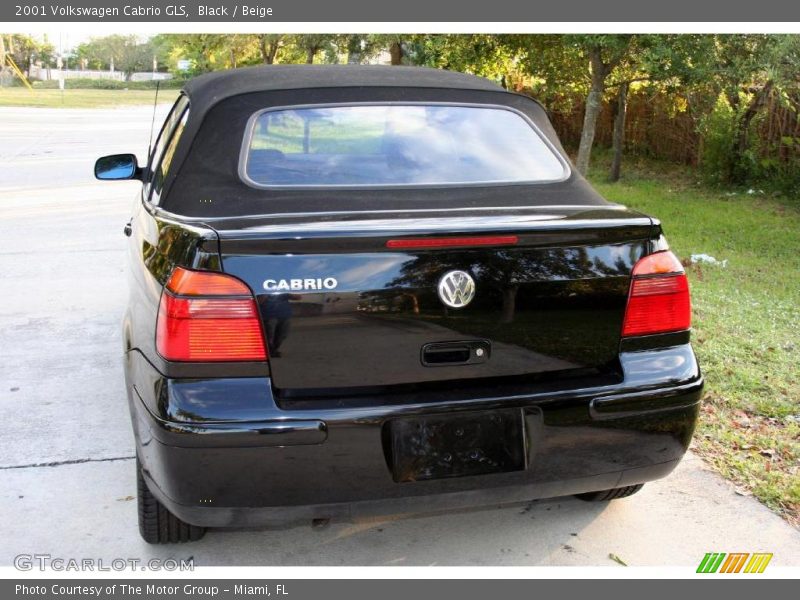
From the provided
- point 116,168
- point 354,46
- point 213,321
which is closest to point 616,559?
point 213,321

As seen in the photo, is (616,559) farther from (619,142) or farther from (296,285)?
(619,142)

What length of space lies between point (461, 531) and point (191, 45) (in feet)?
144

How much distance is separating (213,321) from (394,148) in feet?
3.92

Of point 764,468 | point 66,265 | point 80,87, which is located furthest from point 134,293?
point 80,87

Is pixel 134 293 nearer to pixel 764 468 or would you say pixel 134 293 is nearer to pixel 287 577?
pixel 287 577

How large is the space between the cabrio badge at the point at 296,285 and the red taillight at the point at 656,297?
1044mm

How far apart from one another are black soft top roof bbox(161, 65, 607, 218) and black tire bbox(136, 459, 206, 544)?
101 cm

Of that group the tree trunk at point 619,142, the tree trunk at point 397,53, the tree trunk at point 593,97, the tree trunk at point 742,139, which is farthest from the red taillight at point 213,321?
the tree trunk at point 397,53

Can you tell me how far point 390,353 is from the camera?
2.78 m

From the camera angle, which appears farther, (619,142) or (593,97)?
(619,142)

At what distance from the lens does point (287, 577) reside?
3207mm

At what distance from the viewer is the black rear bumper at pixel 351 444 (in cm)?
269

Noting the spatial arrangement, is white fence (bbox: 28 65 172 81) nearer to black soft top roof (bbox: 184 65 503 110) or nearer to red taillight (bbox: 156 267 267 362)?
black soft top roof (bbox: 184 65 503 110)

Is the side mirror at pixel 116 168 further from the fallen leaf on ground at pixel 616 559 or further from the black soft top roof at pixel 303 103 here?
the fallen leaf on ground at pixel 616 559
